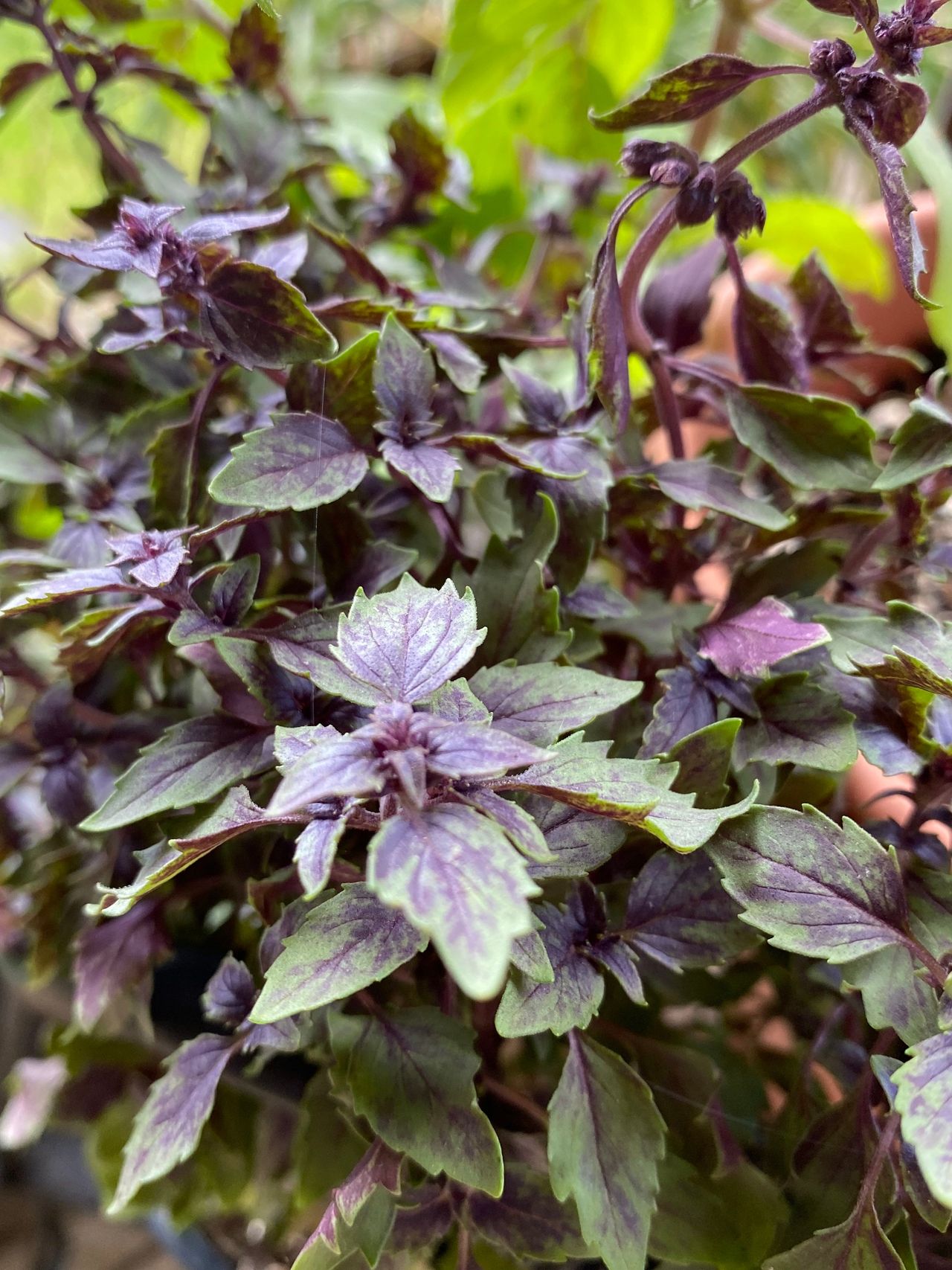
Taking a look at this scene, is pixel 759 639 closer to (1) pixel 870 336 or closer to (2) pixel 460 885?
(2) pixel 460 885

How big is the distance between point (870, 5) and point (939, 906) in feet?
1.16

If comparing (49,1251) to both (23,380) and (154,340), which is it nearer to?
(23,380)

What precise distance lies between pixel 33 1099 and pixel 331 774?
21.0 inches

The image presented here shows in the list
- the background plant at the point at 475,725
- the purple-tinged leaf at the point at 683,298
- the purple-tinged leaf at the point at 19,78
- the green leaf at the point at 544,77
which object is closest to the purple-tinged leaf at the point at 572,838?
the background plant at the point at 475,725

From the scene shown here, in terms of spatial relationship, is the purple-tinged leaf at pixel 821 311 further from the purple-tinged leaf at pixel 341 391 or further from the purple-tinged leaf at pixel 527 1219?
the purple-tinged leaf at pixel 527 1219

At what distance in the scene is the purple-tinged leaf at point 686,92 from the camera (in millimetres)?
376

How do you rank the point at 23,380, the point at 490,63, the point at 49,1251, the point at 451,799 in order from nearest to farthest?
the point at 451,799, the point at 23,380, the point at 490,63, the point at 49,1251

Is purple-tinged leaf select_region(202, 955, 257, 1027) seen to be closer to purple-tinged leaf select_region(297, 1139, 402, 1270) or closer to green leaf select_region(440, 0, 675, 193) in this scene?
purple-tinged leaf select_region(297, 1139, 402, 1270)

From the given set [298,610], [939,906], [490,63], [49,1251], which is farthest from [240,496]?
[49,1251]

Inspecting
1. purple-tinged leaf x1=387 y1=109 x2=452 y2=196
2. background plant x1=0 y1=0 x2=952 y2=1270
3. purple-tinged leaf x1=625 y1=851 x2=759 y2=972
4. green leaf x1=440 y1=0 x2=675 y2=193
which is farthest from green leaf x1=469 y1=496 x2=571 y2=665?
green leaf x1=440 y1=0 x2=675 y2=193

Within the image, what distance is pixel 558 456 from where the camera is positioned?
0.43 m

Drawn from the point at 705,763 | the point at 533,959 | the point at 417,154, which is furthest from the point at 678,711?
the point at 417,154

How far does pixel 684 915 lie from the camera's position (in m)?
0.38

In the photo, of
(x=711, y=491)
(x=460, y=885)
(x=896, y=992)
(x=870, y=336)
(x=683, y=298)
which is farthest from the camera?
(x=870, y=336)
